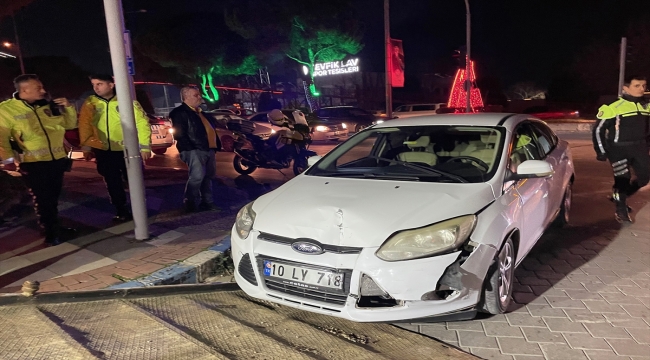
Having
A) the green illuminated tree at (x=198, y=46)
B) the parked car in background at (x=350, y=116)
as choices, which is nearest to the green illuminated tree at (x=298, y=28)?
the green illuminated tree at (x=198, y=46)

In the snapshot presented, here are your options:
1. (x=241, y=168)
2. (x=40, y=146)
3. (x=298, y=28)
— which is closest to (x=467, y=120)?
(x=40, y=146)

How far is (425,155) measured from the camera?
4430 millimetres

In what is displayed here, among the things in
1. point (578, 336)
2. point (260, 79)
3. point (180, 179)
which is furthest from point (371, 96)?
point (578, 336)

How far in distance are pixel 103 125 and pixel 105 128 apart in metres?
0.04

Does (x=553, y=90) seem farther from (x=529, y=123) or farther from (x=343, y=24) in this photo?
(x=529, y=123)

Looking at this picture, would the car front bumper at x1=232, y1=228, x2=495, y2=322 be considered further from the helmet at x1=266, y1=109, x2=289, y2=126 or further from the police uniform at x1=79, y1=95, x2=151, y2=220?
the helmet at x1=266, y1=109, x2=289, y2=126

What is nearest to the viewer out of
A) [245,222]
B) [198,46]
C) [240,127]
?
[245,222]

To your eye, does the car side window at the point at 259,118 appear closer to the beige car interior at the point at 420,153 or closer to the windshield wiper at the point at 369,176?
the beige car interior at the point at 420,153

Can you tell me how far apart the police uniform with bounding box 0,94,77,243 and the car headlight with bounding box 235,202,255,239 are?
102 inches

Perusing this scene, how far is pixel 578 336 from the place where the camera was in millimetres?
3229

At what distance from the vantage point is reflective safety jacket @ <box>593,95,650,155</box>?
5574 millimetres

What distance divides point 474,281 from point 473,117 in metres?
2.00

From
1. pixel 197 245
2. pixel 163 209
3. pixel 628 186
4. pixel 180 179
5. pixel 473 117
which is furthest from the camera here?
pixel 180 179

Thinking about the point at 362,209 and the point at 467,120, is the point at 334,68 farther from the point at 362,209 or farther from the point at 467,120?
the point at 362,209
